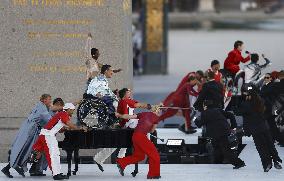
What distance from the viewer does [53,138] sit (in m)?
23.8

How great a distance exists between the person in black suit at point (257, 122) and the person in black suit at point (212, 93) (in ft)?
2.69

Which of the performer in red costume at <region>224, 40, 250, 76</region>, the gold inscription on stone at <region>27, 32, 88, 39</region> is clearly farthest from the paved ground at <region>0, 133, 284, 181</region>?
the performer in red costume at <region>224, 40, 250, 76</region>

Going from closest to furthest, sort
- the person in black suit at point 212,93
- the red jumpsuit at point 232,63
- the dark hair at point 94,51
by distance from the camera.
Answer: the dark hair at point 94,51 < the person in black suit at point 212,93 < the red jumpsuit at point 232,63

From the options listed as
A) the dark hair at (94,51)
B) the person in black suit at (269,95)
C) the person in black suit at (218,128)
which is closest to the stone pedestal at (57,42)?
the dark hair at (94,51)

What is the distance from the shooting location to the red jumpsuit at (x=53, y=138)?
23.8 m

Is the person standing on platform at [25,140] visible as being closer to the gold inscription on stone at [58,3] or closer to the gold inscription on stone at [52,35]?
the gold inscription on stone at [52,35]

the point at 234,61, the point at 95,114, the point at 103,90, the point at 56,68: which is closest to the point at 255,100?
the point at 103,90

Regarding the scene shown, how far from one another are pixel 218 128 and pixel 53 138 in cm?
331

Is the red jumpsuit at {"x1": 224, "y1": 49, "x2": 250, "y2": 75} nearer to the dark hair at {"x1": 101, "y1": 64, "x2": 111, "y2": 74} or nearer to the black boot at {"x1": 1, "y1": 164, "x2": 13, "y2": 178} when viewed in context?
the dark hair at {"x1": 101, "y1": 64, "x2": 111, "y2": 74}

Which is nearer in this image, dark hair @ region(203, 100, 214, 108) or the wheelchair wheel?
the wheelchair wheel

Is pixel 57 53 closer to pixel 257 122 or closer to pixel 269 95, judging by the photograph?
pixel 257 122

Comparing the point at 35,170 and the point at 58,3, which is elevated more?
the point at 58,3

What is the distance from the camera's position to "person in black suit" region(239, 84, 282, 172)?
82.1ft

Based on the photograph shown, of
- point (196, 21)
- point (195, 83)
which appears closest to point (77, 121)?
point (195, 83)
